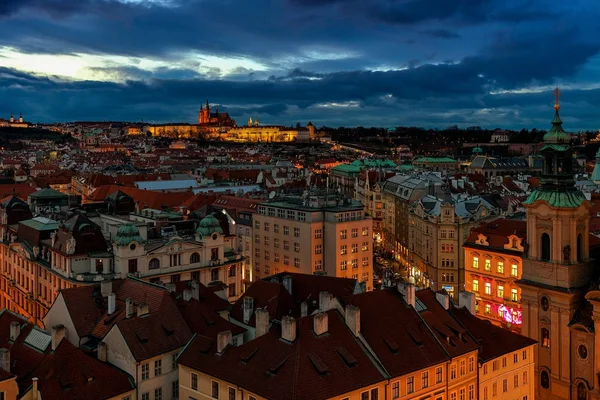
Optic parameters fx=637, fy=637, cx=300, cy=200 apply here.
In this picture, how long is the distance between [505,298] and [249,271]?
35450 mm

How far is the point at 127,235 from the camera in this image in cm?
6394

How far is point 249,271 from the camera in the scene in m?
91.0

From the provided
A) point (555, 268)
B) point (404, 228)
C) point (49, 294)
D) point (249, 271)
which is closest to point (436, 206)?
point (404, 228)

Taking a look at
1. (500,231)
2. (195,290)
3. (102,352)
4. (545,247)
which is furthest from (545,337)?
(102,352)

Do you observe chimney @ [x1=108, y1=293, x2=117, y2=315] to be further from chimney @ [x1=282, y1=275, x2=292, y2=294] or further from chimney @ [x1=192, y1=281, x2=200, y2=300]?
chimney @ [x1=282, y1=275, x2=292, y2=294]

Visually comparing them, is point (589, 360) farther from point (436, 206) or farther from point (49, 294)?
point (49, 294)

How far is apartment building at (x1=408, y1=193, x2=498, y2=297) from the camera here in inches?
3494

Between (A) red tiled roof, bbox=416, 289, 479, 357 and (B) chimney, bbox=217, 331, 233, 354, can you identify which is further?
(A) red tiled roof, bbox=416, 289, 479, 357

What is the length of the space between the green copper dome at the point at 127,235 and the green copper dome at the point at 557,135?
39.8 meters

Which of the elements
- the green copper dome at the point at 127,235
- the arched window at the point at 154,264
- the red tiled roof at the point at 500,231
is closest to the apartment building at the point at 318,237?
the red tiled roof at the point at 500,231

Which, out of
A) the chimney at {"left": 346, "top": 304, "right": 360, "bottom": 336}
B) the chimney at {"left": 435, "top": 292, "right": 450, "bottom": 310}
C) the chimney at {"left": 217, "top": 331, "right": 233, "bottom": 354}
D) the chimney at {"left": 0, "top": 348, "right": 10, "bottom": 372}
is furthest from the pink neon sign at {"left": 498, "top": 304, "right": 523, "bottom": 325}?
the chimney at {"left": 0, "top": 348, "right": 10, "bottom": 372}

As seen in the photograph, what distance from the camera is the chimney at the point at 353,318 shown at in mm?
40438

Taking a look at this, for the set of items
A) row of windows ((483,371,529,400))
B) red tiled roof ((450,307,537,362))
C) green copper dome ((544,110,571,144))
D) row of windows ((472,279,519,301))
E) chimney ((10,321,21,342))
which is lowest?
row of windows ((483,371,529,400))

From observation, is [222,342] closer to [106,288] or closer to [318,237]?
[106,288]
